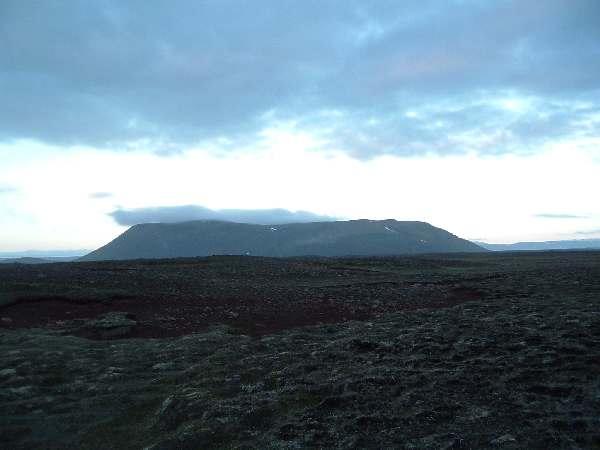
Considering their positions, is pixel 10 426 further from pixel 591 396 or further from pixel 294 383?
pixel 591 396

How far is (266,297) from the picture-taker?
151 ft

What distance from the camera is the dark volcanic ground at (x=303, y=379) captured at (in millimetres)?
11820

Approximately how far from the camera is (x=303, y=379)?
16.6m

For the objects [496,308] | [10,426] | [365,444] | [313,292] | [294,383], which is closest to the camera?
[365,444]

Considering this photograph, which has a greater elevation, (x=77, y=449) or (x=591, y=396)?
(x=591, y=396)

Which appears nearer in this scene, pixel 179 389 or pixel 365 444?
pixel 365 444

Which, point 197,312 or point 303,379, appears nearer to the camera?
point 303,379

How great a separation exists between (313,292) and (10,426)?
122ft

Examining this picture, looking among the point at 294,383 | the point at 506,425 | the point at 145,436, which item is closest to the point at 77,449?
the point at 145,436

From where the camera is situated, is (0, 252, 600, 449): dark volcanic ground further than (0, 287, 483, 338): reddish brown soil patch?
No

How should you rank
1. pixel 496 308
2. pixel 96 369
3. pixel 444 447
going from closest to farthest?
pixel 444 447
pixel 96 369
pixel 496 308

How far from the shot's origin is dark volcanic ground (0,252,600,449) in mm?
11820

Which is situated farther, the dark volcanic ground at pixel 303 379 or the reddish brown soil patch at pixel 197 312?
the reddish brown soil patch at pixel 197 312

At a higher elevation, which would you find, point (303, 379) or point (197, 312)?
point (303, 379)
